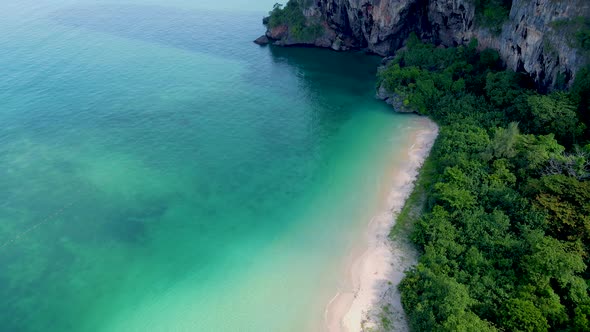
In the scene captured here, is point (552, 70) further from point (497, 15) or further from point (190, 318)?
point (190, 318)

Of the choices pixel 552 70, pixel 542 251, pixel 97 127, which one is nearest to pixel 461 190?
pixel 542 251

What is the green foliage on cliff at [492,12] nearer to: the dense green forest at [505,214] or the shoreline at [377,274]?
the dense green forest at [505,214]

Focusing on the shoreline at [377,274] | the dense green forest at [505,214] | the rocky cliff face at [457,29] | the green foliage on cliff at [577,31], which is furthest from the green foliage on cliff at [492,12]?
the shoreline at [377,274]

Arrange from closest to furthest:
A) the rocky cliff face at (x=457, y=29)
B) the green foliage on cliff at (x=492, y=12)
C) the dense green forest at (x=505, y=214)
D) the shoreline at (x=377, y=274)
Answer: the dense green forest at (x=505, y=214), the shoreline at (x=377, y=274), the rocky cliff face at (x=457, y=29), the green foliage on cliff at (x=492, y=12)

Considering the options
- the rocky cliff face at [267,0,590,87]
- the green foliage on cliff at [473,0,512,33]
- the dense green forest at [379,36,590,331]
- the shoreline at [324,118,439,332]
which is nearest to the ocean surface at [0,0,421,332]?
the shoreline at [324,118,439,332]

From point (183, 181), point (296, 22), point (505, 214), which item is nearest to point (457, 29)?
point (296, 22)

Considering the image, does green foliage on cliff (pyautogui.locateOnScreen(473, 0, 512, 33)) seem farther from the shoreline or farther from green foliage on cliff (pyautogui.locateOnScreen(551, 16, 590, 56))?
the shoreline
